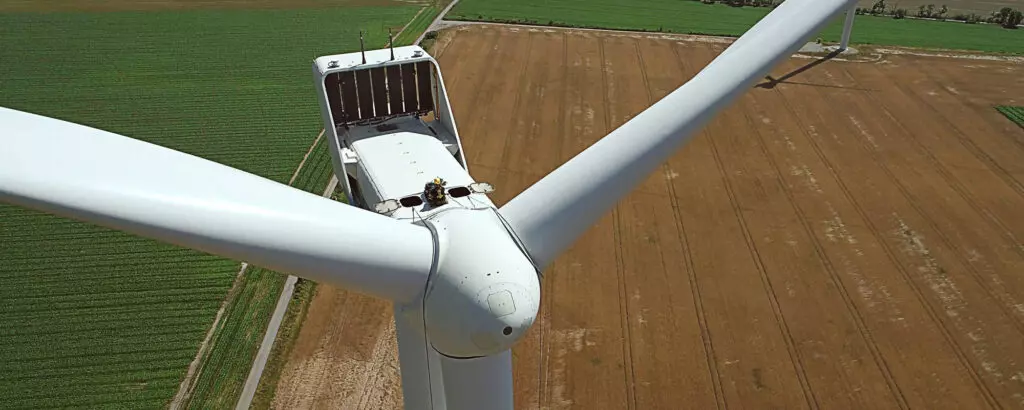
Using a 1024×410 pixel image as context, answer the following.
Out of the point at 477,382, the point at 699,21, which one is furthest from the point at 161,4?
the point at 477,382

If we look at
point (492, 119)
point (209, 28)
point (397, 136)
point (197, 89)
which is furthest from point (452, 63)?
point (397, 136)

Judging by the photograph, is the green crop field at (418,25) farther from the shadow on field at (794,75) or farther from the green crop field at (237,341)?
the green crop field at (237,341)

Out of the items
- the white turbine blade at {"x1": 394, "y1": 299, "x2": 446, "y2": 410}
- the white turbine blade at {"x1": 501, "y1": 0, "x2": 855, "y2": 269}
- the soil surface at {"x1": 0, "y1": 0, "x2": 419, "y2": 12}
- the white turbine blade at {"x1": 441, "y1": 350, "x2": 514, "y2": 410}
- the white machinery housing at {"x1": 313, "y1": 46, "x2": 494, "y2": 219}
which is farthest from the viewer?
the soil surface at {"x1": 0, "y1": 0, "x2": 419, "y2": 12}

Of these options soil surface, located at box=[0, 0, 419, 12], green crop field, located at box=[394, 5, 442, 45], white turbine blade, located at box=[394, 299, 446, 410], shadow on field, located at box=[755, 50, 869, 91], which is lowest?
shadow on field, located at box=[755, 50, 869, 91]

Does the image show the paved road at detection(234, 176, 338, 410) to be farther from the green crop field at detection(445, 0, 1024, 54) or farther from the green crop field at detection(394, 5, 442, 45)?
the green crop field at detection(445, 0, 1024, 54)

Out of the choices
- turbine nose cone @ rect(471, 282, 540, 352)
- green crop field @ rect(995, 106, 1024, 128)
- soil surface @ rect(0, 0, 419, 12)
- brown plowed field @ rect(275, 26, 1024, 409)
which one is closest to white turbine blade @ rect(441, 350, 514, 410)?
turbine nose cone @ rect(471, 282, 540, 352)

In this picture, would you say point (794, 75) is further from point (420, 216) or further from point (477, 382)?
point (477, 382)

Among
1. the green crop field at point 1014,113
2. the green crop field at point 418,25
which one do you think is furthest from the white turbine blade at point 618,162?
the green crop field at point 418,25

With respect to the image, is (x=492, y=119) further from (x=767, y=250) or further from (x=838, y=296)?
(x=838, y=296)
